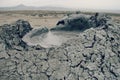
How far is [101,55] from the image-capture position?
29.7 ft

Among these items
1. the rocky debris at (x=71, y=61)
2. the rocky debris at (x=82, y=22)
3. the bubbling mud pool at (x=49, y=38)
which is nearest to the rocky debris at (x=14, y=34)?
the bubbling mud pool at (x=49, y=38)

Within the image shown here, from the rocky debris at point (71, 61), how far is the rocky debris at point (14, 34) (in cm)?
37

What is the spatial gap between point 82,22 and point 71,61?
87.6 inches

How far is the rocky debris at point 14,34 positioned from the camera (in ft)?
32.6

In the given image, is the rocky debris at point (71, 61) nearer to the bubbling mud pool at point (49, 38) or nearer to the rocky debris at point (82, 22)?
the bubbling mud pool at point (49, 38)

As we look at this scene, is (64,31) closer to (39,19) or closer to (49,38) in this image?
(49,38)

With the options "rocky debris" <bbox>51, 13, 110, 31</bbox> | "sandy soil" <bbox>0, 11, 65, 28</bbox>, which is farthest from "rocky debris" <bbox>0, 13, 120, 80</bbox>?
"sandy soil" <bbox>0, 11, 65, 28</bbox>

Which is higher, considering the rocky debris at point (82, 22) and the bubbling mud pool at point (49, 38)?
the rocky debris at point (82, 22)

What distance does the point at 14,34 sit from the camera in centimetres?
1030

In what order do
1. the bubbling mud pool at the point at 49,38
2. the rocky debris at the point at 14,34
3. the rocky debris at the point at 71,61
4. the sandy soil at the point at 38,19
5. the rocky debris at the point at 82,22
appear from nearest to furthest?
the rocky debris at the point at 71,61 → the bubbling mud pool at the point at 49,38 → the rocky debris at the point at 14,34 → the rocky debris at the point at 82,22 → the sandy soil at the point at 38,19

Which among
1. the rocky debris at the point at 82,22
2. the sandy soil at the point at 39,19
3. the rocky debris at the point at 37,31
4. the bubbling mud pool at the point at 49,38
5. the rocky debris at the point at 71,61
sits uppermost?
the rocky debris at the point at 82,22

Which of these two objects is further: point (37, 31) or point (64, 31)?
point (64, 31)

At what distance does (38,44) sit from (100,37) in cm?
175

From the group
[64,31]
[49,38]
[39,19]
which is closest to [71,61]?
[49,38]
